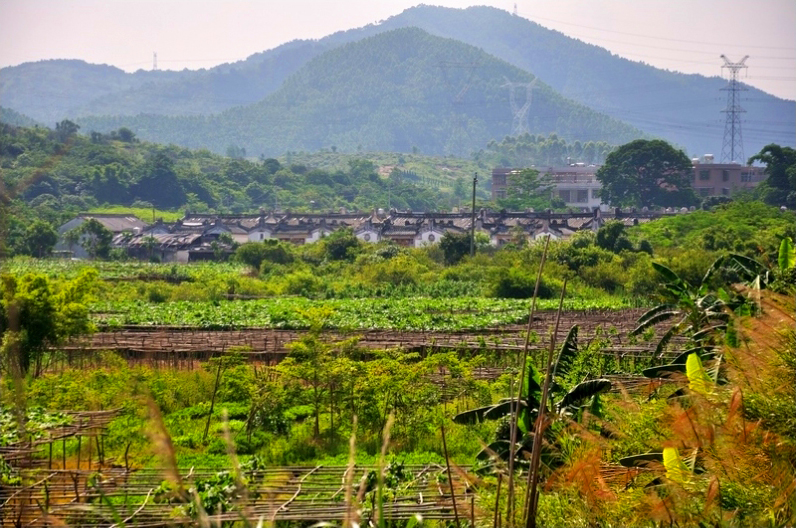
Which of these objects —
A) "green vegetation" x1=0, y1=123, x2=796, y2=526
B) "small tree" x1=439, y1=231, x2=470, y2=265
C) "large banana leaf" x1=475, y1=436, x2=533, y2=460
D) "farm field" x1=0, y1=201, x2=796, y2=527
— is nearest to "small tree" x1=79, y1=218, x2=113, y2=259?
"green vegetation" x1=0, y1=123, x2=796, y2=526

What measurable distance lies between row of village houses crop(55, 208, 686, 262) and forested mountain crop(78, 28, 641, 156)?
116450mm

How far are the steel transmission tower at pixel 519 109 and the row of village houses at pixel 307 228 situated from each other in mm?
125840

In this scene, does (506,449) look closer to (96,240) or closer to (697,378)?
(697,378)

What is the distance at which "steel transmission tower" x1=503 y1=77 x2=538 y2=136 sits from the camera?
597 ft

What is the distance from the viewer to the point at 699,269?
96.0 ft

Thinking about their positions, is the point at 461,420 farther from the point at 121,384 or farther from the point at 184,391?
the point at 184,391

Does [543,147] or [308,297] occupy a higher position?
[543,147]

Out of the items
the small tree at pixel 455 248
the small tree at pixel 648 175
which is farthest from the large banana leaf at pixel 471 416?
the small tree at pixel 648 175

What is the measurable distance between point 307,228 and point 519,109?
13646 centimetres

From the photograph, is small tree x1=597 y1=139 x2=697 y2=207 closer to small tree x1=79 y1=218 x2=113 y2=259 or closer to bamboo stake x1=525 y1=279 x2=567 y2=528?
small tree x1=79 y1=218 x2=113 y2=259

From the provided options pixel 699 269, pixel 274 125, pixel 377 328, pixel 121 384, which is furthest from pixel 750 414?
pixel 274 125

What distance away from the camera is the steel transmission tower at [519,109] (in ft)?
597

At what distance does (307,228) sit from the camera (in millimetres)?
55906

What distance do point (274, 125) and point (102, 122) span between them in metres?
34.3
